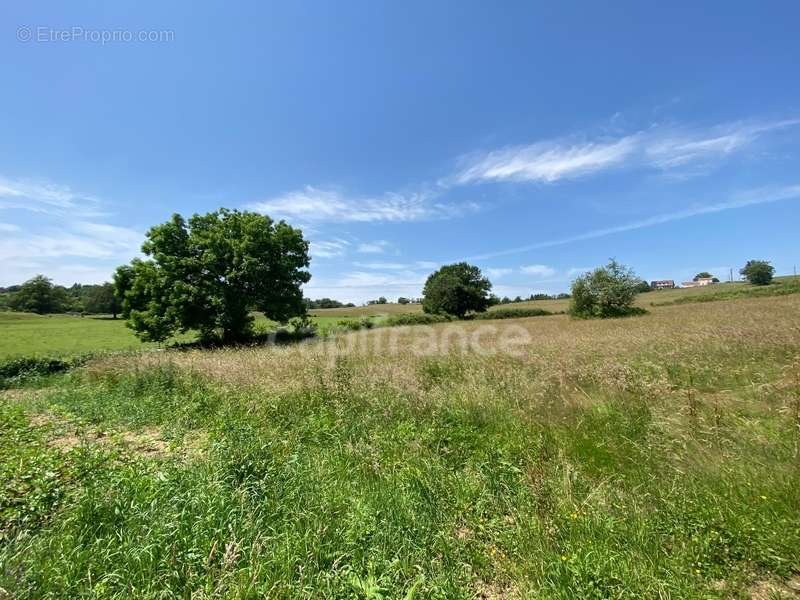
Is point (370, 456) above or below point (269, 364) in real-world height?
below

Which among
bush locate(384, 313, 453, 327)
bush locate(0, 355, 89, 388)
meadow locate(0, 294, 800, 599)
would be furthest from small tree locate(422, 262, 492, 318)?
meadow locate(0, 294, 800, 599)

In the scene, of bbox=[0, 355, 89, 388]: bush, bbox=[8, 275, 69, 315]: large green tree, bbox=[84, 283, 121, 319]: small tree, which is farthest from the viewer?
bbox=[8, 275, 69, 315]: large green tree

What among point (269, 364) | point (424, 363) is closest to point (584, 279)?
point (424, 363)

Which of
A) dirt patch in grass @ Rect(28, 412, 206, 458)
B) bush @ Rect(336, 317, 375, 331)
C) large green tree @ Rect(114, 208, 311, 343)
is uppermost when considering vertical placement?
large green tree @ Rect(114, 208, 311, 343)

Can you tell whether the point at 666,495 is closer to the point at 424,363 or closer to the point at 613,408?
the point at 613,408

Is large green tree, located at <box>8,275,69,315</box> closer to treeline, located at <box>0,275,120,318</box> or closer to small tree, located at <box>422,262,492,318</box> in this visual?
treeline, located at <box>0,275,120,318</box>

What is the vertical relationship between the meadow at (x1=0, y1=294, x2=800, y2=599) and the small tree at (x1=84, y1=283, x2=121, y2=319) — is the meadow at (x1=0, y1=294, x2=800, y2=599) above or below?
below

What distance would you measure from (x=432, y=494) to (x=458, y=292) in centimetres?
4789

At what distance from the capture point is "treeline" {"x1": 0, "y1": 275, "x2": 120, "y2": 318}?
61.3 metres

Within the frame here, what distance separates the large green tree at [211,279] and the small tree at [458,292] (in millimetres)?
29751

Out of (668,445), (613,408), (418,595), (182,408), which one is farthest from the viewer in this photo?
(182,408)

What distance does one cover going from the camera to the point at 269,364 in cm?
854

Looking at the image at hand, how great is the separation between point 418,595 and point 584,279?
35392mm

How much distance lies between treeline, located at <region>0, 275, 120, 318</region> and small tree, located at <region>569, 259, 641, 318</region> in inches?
3036
